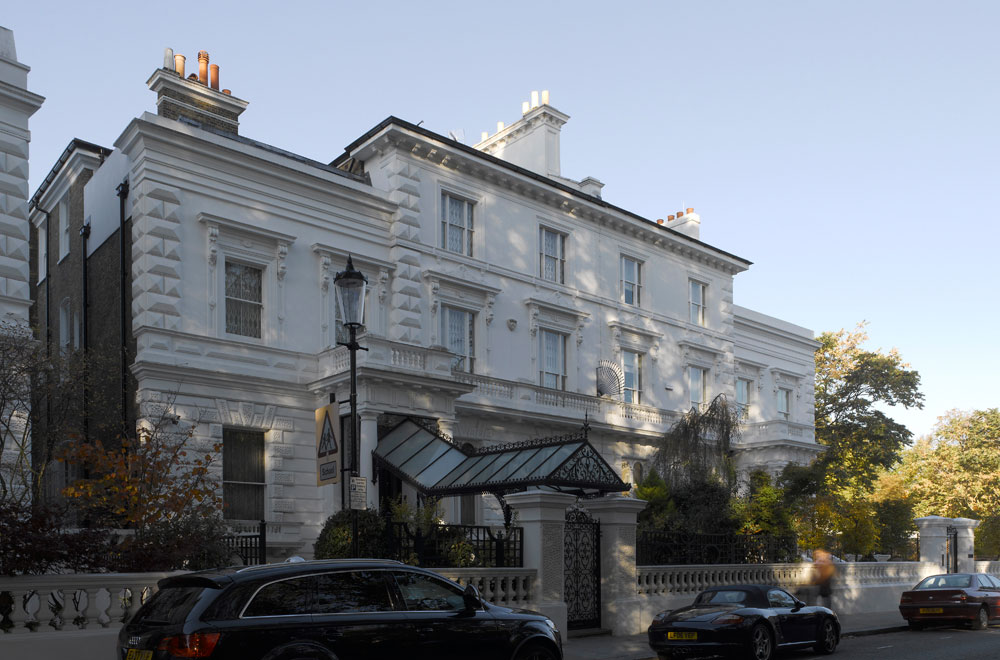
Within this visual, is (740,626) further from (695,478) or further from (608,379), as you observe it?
(608,379)

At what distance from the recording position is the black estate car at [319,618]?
888 cm

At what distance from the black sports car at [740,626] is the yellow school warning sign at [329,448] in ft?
18.6

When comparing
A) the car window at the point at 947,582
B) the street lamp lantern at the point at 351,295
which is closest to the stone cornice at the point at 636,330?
the car window at the point at 947,582

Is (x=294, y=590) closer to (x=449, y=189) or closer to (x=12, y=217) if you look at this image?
(x=12, y=217)

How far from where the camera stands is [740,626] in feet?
50.5

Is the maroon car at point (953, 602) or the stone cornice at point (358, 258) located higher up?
the stone cornice at point (358, 258)

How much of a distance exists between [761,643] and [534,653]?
5925 mm

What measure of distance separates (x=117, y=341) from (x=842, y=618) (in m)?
18.6

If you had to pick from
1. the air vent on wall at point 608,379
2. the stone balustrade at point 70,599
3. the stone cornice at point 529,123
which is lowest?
the stone balustrade at point 70,599

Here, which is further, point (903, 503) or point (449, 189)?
point (903, 503)

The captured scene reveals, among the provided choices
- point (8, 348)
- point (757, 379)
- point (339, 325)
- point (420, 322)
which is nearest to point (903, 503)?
point (757, 379)

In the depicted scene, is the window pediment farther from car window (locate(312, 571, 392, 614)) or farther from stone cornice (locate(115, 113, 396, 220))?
car window (locate(312, 571, 392, 614))

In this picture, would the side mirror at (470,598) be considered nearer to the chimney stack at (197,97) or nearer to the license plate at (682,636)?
the license plate at (682,636)

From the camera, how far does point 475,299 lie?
99.5ft
